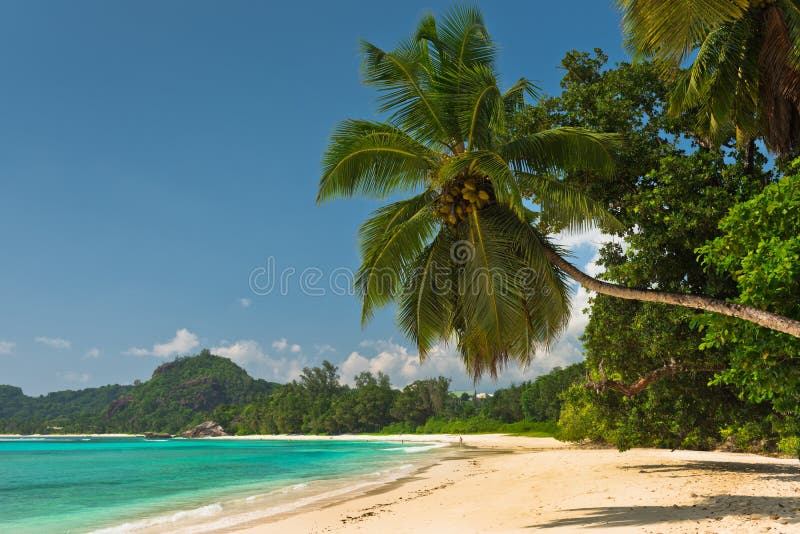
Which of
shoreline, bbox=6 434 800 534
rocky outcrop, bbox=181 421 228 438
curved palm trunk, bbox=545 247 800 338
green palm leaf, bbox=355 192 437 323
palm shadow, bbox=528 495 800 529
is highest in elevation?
green palm leaf, bbox=355 192 437 323

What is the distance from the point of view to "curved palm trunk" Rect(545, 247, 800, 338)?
22.4 feet

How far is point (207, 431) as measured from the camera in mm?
147500

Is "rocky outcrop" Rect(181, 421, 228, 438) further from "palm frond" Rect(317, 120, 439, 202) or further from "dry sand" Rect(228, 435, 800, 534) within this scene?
"palm frond" Rect(317, 120, 439, 202)

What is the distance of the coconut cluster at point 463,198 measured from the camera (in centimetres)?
924

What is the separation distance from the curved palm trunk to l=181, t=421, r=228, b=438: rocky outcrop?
152 meters

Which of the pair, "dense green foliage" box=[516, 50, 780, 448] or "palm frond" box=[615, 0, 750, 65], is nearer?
"palm frond" box=[615, 0, 750, 65]

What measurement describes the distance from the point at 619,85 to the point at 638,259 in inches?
172

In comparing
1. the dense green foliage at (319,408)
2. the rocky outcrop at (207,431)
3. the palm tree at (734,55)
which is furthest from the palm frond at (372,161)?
the rocky outcrop at (207,431)

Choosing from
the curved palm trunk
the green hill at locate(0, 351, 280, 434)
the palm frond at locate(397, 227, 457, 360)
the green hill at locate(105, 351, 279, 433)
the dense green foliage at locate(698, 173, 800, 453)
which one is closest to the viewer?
the curved palm trunk

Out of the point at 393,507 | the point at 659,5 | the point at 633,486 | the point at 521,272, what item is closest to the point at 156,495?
the point at 393,507

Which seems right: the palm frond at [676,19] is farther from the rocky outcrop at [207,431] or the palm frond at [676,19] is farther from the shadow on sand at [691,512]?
the rocky outcrop at [207,431]

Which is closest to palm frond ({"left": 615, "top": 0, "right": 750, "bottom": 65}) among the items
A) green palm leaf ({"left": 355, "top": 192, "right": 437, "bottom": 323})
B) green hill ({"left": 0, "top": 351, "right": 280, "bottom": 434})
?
green palm leaf ({"left": 355, "top": 192, "right": 437, "bottom": 323})

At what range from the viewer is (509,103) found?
11156 mm

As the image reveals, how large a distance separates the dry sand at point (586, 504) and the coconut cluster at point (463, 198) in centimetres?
558
